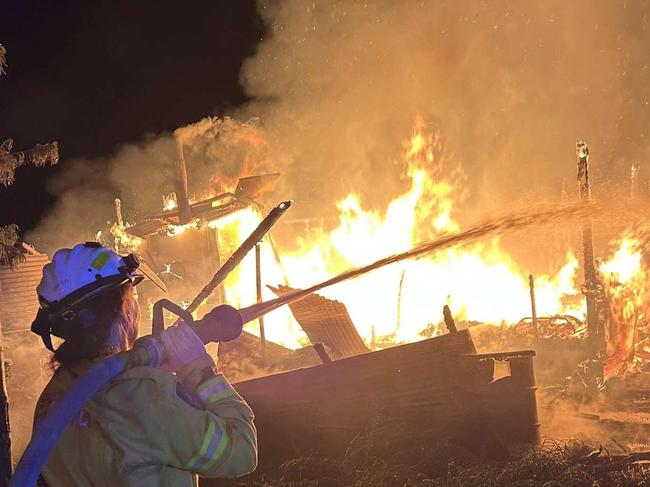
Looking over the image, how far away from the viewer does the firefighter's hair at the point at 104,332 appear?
2.33 metres

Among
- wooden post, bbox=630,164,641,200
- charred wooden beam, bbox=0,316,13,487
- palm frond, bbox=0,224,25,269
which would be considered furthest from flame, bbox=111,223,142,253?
wooden post, bbox=630,164,641,200

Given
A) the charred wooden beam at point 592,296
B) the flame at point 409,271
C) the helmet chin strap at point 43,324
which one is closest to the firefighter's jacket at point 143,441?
the helmet chin strap at point 43,324

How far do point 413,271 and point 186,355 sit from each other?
63.6 feet

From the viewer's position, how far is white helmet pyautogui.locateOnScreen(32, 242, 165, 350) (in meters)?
2.30

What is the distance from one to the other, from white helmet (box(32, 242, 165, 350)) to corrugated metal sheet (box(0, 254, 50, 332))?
77.4 feet

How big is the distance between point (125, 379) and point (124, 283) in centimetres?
53

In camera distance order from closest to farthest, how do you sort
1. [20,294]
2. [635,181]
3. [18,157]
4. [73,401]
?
[73,401], [18,157], [20,294], [635,181]

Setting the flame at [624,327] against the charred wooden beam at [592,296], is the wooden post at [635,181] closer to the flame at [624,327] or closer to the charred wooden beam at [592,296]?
the flame at [624,327]

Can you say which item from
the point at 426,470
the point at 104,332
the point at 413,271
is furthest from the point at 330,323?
the point at 413,271

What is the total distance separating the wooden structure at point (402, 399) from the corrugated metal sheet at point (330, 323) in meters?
2.51

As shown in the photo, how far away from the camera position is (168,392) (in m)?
2.06

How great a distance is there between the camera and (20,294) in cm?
2417

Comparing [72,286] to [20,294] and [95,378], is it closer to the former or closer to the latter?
[95,378]

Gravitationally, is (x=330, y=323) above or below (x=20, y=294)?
below
